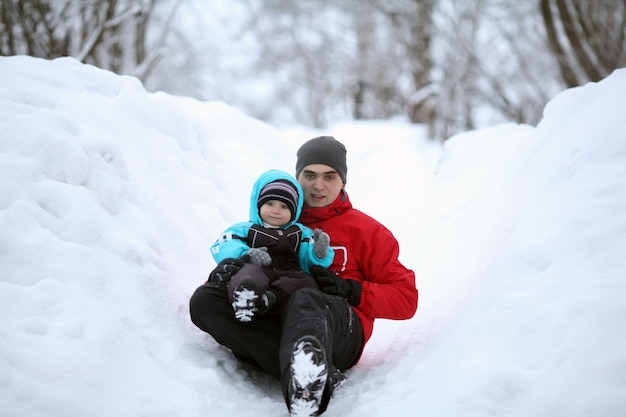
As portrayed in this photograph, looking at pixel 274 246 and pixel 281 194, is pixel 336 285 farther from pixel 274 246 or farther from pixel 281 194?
pixel 281 194

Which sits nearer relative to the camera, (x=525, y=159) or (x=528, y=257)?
(x=528, y=257)

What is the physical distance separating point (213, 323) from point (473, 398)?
1.06m

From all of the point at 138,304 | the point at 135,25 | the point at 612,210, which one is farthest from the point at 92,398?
the point at 135,25

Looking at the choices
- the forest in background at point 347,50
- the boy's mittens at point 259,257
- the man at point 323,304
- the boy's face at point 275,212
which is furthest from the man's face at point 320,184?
the forest in background at point 347,50

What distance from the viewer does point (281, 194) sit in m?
2.47

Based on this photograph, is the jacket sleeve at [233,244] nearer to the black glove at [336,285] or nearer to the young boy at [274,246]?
the young boy at [274,246]

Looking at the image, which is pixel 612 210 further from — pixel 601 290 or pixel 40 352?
pixel 40 352

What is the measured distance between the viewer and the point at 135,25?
24.8 feet

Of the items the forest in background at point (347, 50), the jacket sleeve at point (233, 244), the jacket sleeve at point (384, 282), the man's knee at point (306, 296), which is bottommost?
the forest in background at point (347, 50)

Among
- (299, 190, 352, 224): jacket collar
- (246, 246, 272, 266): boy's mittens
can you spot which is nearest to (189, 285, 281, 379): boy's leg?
(246, 246, 272, 266): boy's mittens

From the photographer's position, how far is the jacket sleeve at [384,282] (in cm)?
239

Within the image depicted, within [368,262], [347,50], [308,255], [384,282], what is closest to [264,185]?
[308,255]

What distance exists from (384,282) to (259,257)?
64cm

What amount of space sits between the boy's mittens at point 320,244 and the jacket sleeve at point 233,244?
0.30 metres
